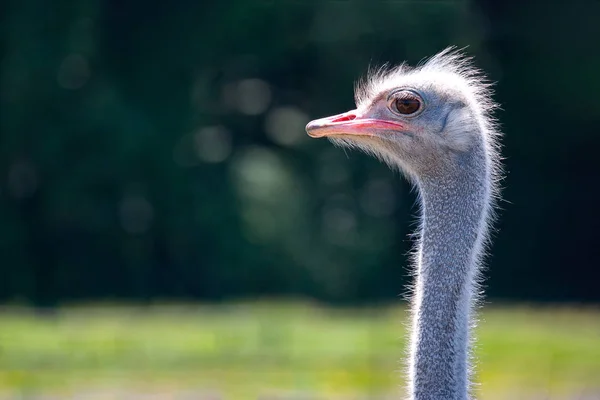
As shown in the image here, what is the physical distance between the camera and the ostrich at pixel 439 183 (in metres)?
3.63

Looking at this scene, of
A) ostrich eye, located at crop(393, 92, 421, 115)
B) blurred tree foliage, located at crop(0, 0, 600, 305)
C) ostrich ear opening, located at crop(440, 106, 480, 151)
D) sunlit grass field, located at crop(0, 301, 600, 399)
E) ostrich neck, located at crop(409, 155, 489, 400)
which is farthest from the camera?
blurred tree foliage, located at crop(0, 0, 600, 305)

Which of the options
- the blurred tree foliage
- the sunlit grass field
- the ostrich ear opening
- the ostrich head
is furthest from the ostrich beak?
the blurred tree foliage

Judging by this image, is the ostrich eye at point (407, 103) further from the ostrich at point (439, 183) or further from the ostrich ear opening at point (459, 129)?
the ostrich ear opening at point (459, 129)

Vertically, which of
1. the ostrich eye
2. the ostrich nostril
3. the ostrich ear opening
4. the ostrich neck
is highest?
the ostrich eye

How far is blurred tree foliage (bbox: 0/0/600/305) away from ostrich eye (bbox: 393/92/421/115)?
12.9m

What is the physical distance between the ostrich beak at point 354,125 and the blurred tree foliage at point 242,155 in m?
12.9

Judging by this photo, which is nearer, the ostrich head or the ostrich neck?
the ostrich neck

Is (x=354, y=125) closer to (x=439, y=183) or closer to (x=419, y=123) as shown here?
(x=419, y=123)

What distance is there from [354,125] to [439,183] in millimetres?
332

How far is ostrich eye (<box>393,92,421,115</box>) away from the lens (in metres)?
3.95

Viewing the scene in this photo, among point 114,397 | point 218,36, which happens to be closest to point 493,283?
point 218,36

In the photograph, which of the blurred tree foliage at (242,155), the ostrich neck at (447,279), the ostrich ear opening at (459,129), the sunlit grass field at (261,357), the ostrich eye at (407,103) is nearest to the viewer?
the ostrich neck at (447,279)

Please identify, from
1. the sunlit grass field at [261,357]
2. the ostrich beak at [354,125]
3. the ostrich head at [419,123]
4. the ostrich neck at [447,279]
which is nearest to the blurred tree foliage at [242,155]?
the sunlit grass field at [261,357]

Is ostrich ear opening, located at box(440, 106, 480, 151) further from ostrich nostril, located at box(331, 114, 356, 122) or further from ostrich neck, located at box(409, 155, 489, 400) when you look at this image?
ostrich nostril, located at box(331, 114, 356, 122)
